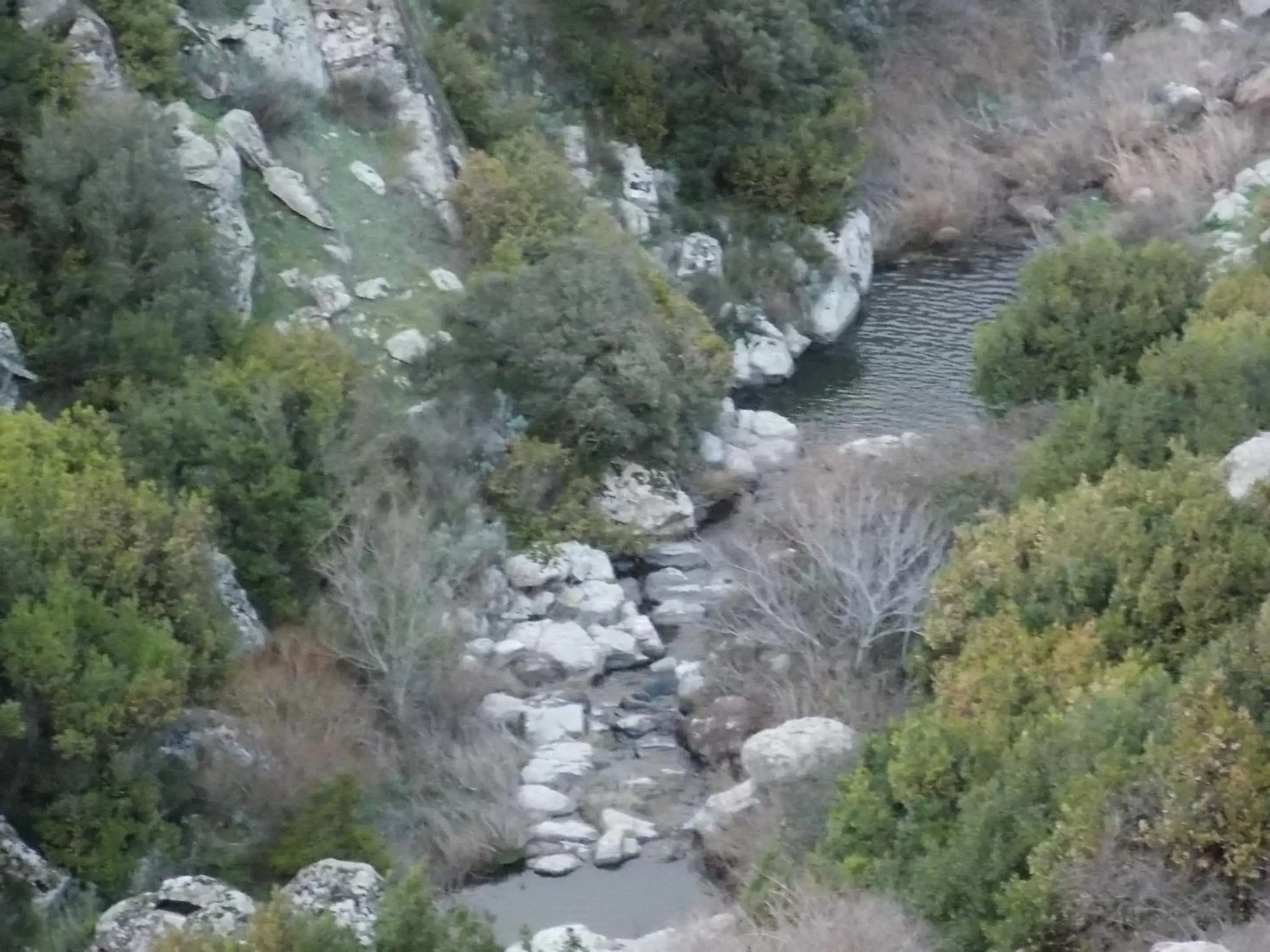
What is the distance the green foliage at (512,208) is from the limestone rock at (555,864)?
10119mm

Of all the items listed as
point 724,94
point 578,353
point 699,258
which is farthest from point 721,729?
point 724,94

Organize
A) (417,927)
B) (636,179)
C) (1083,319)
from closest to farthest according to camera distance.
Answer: (417,927) → (1083,319) → (636,179)

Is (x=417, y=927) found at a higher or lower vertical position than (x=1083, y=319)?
lower

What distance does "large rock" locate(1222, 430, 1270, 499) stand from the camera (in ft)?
45.7

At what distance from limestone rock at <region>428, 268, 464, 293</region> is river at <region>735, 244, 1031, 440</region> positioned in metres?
6.19

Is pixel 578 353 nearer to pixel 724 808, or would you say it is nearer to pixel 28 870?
pixel 724 808

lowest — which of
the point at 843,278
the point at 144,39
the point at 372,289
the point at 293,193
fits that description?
the point at 843,278

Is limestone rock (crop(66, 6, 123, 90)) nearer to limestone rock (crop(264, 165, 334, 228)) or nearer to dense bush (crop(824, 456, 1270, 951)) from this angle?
limestone rock (crop(264, 165, 334, 228))

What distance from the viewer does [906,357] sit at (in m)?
28.1

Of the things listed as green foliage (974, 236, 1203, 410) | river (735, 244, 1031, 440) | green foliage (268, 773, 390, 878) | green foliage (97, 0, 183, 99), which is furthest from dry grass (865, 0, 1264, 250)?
green foliage (268, 773, 390, 878)

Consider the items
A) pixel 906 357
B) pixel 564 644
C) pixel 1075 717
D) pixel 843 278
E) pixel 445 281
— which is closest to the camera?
pixel 1075 717

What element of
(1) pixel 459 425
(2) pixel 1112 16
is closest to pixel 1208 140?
(2) pixel 1112 16

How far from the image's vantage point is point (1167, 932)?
10438 mm

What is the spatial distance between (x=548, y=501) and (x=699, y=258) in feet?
27.3
